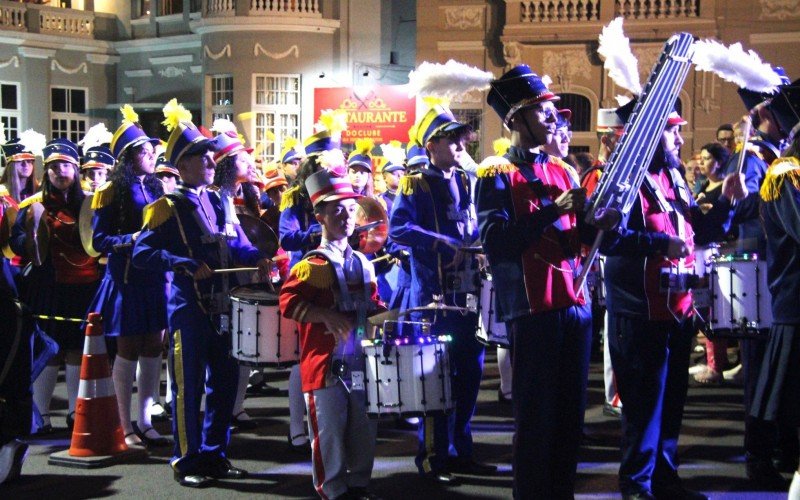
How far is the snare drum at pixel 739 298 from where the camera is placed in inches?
275

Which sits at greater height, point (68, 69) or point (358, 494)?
point (68, 69)

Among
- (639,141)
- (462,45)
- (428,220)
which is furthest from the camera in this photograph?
(462,45)

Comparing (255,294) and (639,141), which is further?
(255,294)

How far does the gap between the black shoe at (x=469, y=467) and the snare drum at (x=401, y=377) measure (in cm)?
128

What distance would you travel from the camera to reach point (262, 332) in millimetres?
6789

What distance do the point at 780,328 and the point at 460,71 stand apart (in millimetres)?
2179

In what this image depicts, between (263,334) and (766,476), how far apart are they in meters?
3.22

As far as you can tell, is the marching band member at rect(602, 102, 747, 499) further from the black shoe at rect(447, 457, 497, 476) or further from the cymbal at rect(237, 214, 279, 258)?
the cymbal at rect(237, 214, 279, 258)

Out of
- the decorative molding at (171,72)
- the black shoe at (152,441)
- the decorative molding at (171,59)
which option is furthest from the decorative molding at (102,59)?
the black shoe at (152,441)

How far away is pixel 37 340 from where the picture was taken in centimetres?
741

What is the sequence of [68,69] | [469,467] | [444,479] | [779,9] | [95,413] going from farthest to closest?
[68,69]
[779,9]
[95,413]
[469,467]
[444,479]

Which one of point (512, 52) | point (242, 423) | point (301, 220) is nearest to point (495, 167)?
point (301, 220)

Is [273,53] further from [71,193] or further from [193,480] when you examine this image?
[193,480]

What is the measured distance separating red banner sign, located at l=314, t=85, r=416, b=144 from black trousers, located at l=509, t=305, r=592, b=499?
22460 millimetres
